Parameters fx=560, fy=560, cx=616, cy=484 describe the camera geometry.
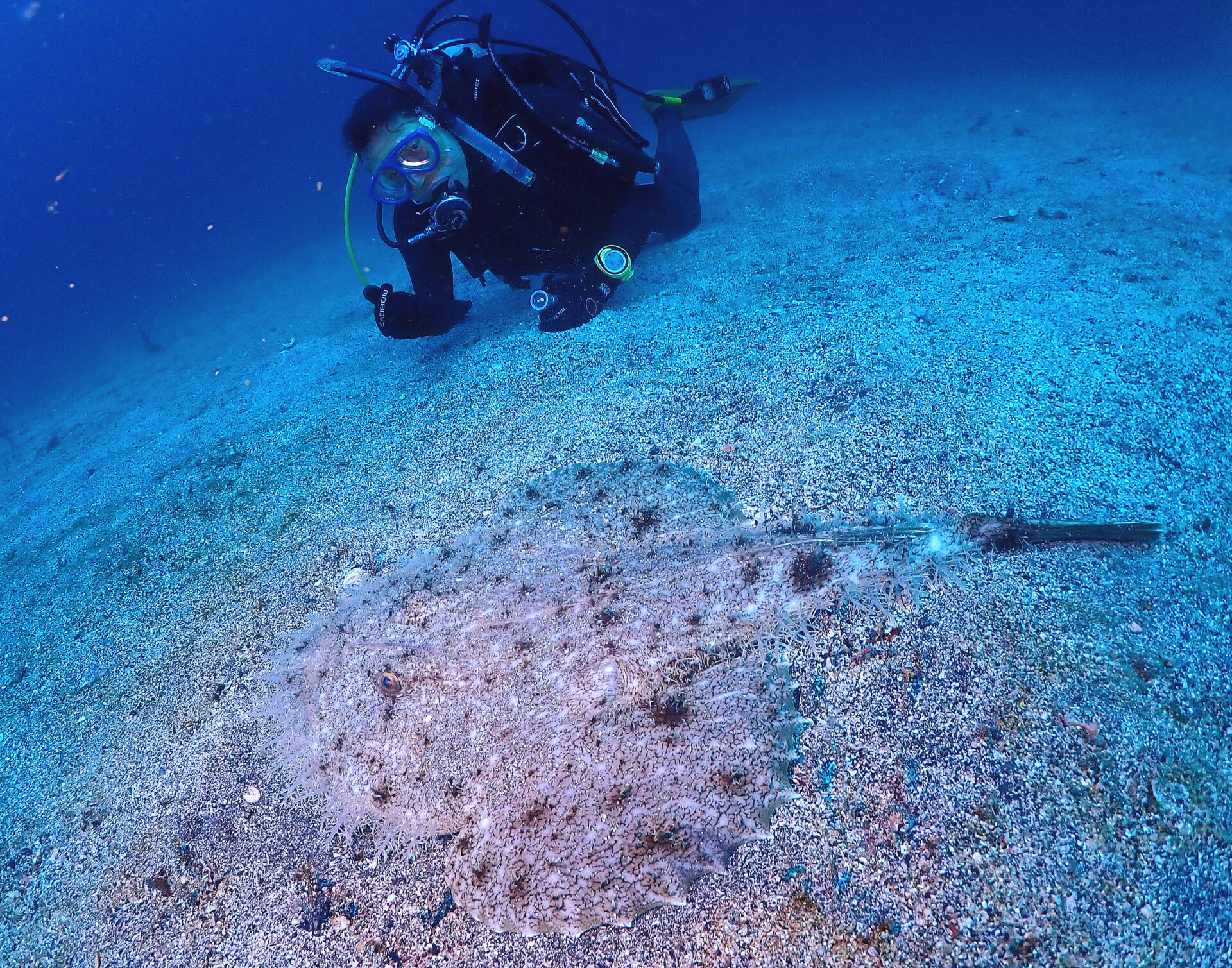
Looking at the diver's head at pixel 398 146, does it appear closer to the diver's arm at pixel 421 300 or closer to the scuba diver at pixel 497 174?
the scuba diver at pixel 497 174

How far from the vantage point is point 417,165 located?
18.1ft

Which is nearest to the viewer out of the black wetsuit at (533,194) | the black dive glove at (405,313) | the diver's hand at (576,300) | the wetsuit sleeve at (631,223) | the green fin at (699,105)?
the black dive glove at (405,313)

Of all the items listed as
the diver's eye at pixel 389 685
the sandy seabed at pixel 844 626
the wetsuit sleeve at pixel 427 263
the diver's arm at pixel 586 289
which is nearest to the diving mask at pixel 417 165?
the wetsuit sleeve at pixel 427 263

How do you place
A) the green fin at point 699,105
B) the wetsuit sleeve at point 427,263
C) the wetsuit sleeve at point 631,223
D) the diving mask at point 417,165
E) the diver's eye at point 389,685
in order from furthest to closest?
the green fin at point 699,105 → the wetsuit sleeve at point 631,223 → the wetsuit sleeve at point 427,263 → the diving mask at point 417,165 → the diver's eye at point 389,685

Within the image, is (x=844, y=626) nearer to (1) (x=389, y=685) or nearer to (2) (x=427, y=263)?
(1) (x=389, y=685)

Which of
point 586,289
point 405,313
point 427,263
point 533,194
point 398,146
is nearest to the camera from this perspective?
point 398,146

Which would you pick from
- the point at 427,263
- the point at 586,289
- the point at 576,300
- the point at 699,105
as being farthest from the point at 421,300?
the point at 699,105

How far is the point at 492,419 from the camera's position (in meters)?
5.22

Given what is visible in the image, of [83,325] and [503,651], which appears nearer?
[503,651]

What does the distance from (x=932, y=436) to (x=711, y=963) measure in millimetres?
3402

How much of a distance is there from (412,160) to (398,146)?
19 centimetres

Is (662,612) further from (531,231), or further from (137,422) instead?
(137,422)

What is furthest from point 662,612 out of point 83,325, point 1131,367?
point 83,325

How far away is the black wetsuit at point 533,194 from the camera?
623cm
